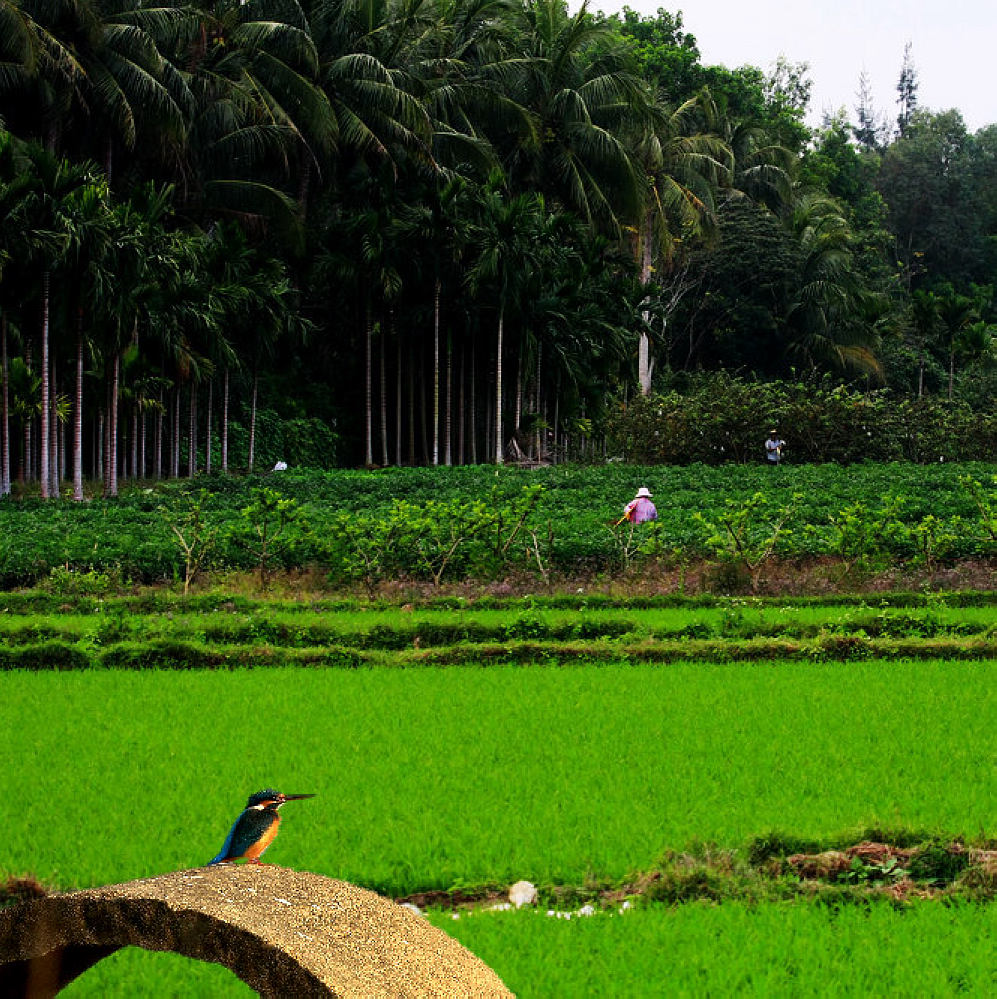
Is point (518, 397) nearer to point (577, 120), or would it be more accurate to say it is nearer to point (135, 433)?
point (577, 120)

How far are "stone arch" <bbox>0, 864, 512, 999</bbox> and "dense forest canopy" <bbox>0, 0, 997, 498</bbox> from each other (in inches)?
793

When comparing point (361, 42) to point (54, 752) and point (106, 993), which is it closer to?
point (54, 752)

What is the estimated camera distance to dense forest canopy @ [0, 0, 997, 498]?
24.7 m

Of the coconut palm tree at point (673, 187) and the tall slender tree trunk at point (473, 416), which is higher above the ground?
the coconut palm tree at point (673, 187)

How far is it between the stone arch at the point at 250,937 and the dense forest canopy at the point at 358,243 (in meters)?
20.2

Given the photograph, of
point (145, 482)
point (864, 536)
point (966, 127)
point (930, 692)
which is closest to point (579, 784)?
point (930, 692)

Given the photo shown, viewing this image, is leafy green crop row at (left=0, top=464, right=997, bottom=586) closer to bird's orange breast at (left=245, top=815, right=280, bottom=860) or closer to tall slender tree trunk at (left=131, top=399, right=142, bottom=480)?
tall slender tree trunk at (left=131, top=399, right=142, bottom=480)

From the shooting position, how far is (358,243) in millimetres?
32875

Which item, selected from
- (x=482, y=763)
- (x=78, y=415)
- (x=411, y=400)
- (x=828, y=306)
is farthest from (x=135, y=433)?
(x=828, y=306)

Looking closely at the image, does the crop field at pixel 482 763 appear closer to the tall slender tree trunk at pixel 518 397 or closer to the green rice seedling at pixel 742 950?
the green rice seedling at pixel 742 950

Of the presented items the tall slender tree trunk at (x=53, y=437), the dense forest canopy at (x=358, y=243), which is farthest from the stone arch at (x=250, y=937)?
the tall slender tree trunk at (x=53, y=437)

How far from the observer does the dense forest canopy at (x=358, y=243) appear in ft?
81.1

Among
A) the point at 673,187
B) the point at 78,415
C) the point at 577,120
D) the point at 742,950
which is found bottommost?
the point at 742,950

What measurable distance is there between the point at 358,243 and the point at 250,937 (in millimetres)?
31218
